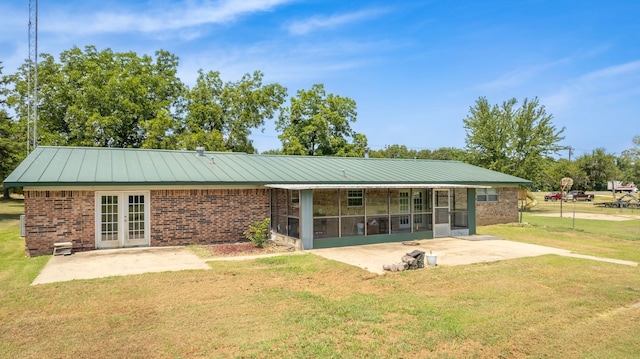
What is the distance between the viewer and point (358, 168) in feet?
64.4

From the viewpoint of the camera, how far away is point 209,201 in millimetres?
14844

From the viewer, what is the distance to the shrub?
14086mm

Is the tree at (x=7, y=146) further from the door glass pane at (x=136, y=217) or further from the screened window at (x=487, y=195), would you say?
the screened window at (x=487, y=195)

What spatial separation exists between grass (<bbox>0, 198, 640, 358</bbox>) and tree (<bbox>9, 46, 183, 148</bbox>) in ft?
73.2

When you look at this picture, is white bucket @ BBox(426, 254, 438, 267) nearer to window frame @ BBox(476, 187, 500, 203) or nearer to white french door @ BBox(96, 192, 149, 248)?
white french door @ BBox(96, 192, 149, 248)

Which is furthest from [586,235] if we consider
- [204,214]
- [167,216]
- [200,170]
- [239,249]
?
[167,216]

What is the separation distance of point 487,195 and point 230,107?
71.9 ft

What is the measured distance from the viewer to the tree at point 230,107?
111 ft

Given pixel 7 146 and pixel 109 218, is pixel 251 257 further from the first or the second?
pixel 7 146

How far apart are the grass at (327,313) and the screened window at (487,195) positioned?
1184 cm

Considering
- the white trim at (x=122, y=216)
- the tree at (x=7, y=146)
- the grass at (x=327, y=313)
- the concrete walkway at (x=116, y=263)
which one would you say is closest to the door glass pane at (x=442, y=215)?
the grass at (x=327, y=313)

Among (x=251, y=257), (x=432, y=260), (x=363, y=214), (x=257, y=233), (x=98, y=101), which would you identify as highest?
(x=98, y=101)

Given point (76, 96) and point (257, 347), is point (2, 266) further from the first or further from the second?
point (76, 96)

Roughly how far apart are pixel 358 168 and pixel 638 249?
36.0ft
